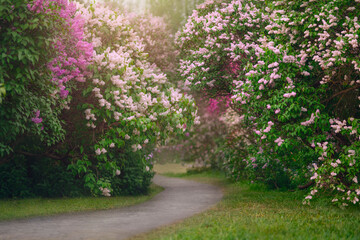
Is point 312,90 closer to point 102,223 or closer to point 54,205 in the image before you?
point 102,223

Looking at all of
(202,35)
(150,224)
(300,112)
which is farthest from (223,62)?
(150,224)

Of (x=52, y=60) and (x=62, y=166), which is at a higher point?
(x=52, y=60)

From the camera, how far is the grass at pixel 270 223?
8.43 meters

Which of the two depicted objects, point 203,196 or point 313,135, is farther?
point 203,196

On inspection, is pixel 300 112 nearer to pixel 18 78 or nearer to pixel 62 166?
pixel 18 78

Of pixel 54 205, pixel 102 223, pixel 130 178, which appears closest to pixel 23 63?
pixel 102 223

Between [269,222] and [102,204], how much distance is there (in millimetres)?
6602

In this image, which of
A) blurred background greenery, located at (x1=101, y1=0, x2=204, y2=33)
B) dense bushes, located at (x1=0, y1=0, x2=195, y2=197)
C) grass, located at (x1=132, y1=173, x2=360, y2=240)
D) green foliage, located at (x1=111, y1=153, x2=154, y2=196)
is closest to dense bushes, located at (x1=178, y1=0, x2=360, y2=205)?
grass, located at (x1=132, y1=173, x2=360, y2=240)

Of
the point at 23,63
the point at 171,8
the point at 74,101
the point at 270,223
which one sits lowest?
the point at 270,223

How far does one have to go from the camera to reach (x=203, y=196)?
17.7 meters

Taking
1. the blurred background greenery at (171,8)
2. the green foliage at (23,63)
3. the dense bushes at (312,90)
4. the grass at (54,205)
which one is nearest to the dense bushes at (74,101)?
the green foliage at (23,63)

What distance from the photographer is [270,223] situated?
952cm

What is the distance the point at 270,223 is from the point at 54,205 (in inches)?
289

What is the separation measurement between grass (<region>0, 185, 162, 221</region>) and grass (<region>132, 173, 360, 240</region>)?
154 inches
